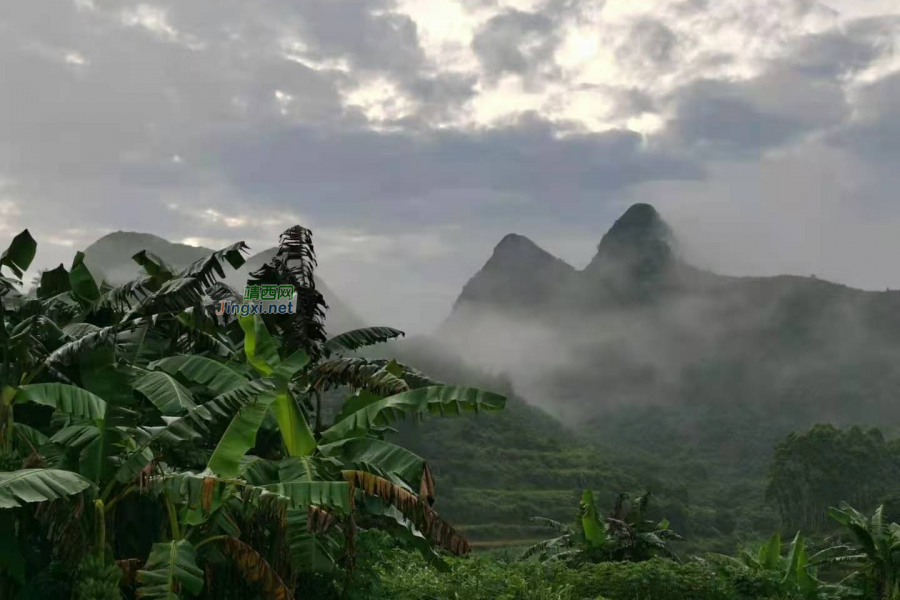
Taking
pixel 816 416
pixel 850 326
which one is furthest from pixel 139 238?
pixel 850 326

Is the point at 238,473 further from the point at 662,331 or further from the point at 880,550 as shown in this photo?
the point at 662,331

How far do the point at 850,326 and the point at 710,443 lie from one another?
127ft

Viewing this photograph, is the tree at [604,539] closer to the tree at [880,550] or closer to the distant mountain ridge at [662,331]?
the tree at [880,550]

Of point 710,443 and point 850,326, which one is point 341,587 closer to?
point 710,443

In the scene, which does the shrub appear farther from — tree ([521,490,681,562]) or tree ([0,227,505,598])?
tree ([0,227,505,598])

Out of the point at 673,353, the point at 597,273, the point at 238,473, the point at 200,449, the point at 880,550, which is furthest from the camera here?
the point at 597,273

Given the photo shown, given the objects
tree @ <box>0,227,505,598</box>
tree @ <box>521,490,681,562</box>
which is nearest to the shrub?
tree @ <box>521,490,681,562</box>

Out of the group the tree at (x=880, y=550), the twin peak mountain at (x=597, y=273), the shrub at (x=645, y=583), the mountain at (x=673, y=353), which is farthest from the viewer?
the twin peak mountain at (x=597, y=273)

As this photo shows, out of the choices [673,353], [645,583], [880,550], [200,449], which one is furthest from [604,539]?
[673,353]

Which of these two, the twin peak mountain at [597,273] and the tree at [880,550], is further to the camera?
the twin peak mountain at [597,273]

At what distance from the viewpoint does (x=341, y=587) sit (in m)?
10.2

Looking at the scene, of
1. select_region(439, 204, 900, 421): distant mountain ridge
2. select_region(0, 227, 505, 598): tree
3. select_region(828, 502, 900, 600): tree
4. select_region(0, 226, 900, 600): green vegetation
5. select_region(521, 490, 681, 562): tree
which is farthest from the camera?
select_region(439, 204, 900, 421): distant mountain ridge

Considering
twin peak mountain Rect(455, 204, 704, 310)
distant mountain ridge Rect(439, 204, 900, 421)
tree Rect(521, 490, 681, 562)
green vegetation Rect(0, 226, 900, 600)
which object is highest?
twin peak mountain Rect(455, 204, 704, 310)

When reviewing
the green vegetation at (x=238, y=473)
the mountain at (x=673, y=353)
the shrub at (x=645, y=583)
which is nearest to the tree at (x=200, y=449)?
the green vegetation at (x=238, y=473)
